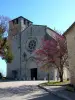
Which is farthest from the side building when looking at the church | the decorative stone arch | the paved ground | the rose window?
the rose window

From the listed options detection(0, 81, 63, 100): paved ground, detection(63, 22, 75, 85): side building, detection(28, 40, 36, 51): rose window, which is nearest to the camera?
detection(0, 81, 63, 100): paved ground

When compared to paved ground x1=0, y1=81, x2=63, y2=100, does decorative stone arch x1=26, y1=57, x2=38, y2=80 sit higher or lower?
higher

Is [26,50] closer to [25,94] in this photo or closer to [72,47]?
[72,47]

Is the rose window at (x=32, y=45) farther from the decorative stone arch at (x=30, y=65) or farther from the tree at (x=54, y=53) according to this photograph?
the tree at (x=54, y=53)

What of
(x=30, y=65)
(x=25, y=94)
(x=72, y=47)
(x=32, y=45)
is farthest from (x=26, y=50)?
(x=25, y=94)

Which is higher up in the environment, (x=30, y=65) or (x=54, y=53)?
(x=30, y=65)

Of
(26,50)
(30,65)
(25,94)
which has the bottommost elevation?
(25,94)

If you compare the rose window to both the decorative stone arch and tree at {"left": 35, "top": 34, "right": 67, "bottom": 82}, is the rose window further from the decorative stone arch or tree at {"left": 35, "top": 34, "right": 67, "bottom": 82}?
tree at {"left": 35, "top": 34, "right": 67, "bottom": 82}

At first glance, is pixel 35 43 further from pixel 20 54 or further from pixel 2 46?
pixel 2 46

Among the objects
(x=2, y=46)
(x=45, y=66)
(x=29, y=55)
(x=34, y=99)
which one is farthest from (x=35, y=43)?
(x=34, y=99)

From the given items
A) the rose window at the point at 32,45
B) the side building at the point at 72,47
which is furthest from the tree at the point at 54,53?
the rose window at the point at 32,45

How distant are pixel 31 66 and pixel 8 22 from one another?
18.5 metres

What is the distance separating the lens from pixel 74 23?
22438 millimetres

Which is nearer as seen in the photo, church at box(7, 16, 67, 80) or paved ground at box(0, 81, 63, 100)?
paved ground at box(0, 81, 63, 100)
